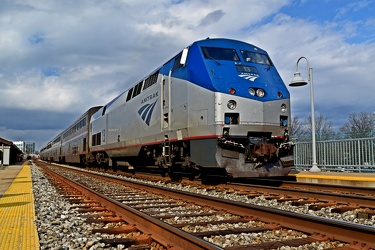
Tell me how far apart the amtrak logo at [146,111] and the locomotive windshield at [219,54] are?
316 centimetres

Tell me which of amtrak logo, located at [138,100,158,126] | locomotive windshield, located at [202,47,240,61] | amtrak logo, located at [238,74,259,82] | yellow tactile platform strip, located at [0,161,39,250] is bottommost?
yellow tactile platform strip, located at [0,161,39,250]

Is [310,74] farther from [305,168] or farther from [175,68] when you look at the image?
[175,68]

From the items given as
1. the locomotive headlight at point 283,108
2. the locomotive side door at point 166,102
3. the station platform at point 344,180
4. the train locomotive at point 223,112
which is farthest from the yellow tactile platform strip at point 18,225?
the station platform at point 344,180

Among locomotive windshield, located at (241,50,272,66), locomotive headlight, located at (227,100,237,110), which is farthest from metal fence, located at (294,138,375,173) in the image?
locomotive headlight, located at (227,100,237,110)

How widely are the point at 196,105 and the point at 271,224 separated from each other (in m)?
4.79

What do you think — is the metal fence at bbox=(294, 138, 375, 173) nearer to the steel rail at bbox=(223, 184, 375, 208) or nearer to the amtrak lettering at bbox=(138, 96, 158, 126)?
the steel rail at bbox=(223, 184, 375, 208)

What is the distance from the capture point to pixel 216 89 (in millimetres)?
8609

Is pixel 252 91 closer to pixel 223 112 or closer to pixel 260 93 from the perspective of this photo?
pixel 260 93

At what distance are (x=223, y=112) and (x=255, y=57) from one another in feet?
8.41

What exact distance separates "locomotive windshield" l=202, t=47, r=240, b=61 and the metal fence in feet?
24.2

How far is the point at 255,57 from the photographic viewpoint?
1024cm

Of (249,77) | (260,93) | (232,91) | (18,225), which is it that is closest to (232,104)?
(232,91)

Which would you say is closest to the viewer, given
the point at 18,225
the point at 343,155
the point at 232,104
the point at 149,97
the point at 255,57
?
the point at 18,225

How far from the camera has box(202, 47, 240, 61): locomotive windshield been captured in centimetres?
953
